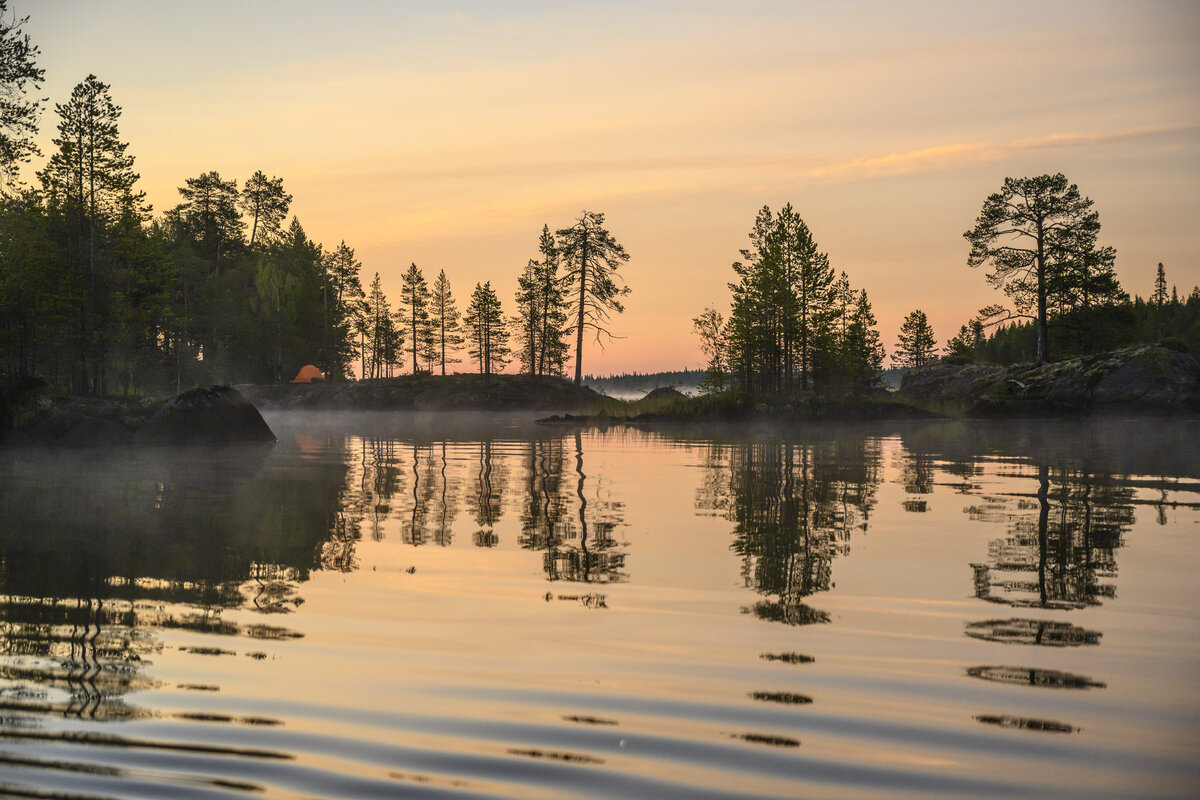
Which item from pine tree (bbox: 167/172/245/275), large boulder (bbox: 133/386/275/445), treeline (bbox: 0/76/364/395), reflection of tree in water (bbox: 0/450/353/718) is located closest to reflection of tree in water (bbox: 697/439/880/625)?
reflection of tree in water (bbox: 0/450/353/718)

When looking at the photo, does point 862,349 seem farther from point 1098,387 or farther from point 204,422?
point 204,422

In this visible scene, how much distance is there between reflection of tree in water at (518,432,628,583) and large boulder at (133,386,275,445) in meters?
12.6

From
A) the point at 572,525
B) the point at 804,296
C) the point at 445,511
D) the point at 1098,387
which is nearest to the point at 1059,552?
the point at 572,525

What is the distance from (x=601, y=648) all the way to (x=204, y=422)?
23.1 m

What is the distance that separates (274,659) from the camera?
462cm

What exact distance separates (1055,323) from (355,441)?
1867 inches

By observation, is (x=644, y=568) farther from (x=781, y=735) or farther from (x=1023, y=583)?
(x=781, y=735)

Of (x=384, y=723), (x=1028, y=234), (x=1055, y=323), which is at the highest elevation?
(x=1028, y=234)

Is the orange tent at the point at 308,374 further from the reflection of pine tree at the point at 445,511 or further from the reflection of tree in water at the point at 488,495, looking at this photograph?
the reflection of pine tree at the point at 445,511

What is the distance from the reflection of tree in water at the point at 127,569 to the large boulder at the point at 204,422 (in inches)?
423

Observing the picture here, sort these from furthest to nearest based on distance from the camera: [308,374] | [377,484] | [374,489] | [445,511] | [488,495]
Answer: [308,374], [377,484], [374,489], [488,495], [445,511]

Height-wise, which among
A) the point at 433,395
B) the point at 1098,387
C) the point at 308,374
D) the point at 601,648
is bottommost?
the point at 601,648

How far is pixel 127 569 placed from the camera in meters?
7.00

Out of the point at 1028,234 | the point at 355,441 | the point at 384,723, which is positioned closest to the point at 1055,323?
the point at 1028,234
